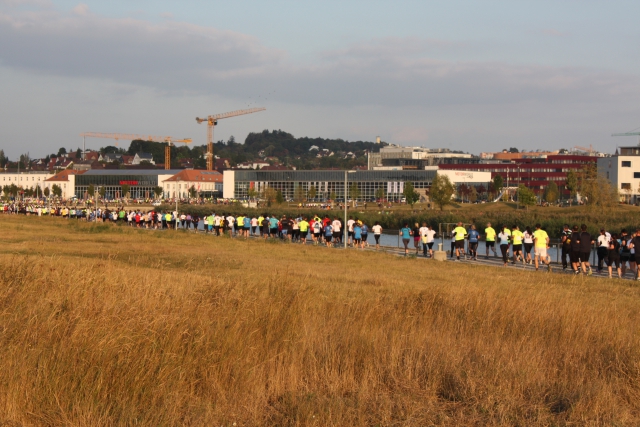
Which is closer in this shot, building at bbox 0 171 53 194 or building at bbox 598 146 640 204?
building at bbox 598 146 640 204

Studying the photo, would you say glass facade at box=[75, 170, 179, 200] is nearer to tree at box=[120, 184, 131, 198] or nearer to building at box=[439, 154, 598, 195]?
tree at box=[120, 184, 131, 198]

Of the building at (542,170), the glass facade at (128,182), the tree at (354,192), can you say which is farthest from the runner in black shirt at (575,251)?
the glass facade at (128,182)

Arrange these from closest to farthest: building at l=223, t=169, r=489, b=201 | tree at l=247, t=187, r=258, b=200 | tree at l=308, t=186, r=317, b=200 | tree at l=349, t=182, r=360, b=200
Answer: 1. tree at l=349, t=182, r=360, b=200
2. tree at l=247, t=187, r=258, b=200
3. tree at l=308, t=186, r=317, b=200
4. building at l=223, t=169, r=489, b=201

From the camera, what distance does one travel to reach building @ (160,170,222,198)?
162663 millimetres

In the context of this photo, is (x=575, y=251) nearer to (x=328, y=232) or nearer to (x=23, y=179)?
(x=328, y=232)

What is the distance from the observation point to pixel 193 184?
165375 millimetres

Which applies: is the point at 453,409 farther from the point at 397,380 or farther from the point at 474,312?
the point at 474,312

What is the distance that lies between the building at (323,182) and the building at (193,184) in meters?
9.09

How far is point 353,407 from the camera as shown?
28.0 ft

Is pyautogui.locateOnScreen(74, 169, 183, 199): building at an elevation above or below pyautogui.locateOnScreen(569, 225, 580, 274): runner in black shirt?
below

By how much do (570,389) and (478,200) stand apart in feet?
469

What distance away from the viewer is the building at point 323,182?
149125mm

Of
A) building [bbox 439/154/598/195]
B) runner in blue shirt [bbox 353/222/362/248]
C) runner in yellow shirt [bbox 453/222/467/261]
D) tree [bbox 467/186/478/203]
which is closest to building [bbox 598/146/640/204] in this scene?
tree [bbox 467/186/478/203]

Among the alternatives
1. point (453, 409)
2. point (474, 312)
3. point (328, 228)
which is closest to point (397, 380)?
point (453, 409)
